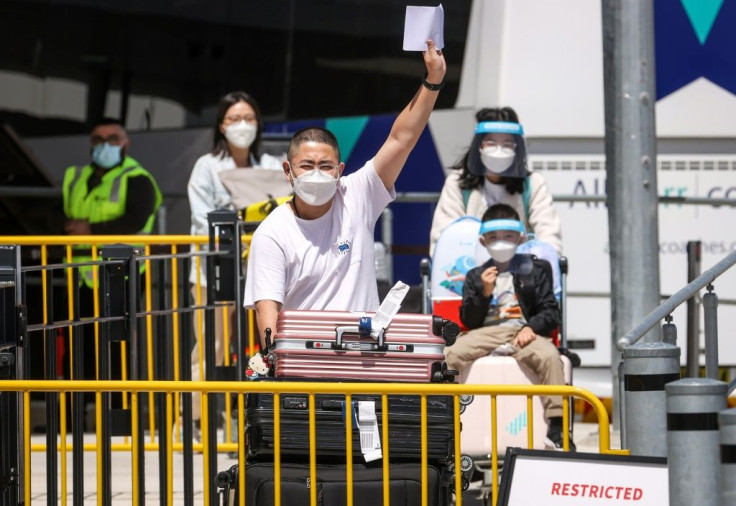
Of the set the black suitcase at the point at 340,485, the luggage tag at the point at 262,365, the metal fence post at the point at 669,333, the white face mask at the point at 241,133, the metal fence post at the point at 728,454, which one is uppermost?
the white face mask at the point at 241,133

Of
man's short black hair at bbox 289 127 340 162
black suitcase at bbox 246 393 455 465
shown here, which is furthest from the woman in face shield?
black suitcase at bbox 246 393 455 465

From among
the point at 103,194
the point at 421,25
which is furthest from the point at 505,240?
the point at 103,194

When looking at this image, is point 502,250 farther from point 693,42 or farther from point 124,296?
point 693,42

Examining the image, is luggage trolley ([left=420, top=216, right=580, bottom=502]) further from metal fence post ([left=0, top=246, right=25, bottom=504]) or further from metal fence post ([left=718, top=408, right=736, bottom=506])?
metal fence post ([left=718, top=408, right=736, bottom=506])

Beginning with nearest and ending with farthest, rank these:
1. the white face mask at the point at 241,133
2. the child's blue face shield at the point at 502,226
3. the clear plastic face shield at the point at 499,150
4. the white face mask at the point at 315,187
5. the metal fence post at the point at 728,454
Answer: the metal fence post at the point at 728,454 < the white face mask at the point at 315,187 < the child's blue face shield at the point at 502,226 < the clear plastic face shield at the point at 499,150 < the white face mask at the point at 241,133

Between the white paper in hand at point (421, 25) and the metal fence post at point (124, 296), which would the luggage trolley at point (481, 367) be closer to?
the metal fence post at point (124, 296)

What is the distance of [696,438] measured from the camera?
15.6ft

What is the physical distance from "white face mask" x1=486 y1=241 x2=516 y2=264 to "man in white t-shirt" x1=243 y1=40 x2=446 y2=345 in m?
1.70

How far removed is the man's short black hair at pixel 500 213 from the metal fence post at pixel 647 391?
2008mm

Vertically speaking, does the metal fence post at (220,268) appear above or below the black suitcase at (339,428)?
above

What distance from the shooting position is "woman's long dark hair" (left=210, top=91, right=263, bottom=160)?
29.5 ft

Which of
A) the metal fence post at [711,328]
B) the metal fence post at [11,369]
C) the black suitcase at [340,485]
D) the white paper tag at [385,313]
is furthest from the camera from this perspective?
the metal fence post at [711,328]

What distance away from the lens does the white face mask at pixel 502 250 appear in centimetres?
783

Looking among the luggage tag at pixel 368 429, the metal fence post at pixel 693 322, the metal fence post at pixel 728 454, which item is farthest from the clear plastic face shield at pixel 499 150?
the metal fence post at pixel 728 454
